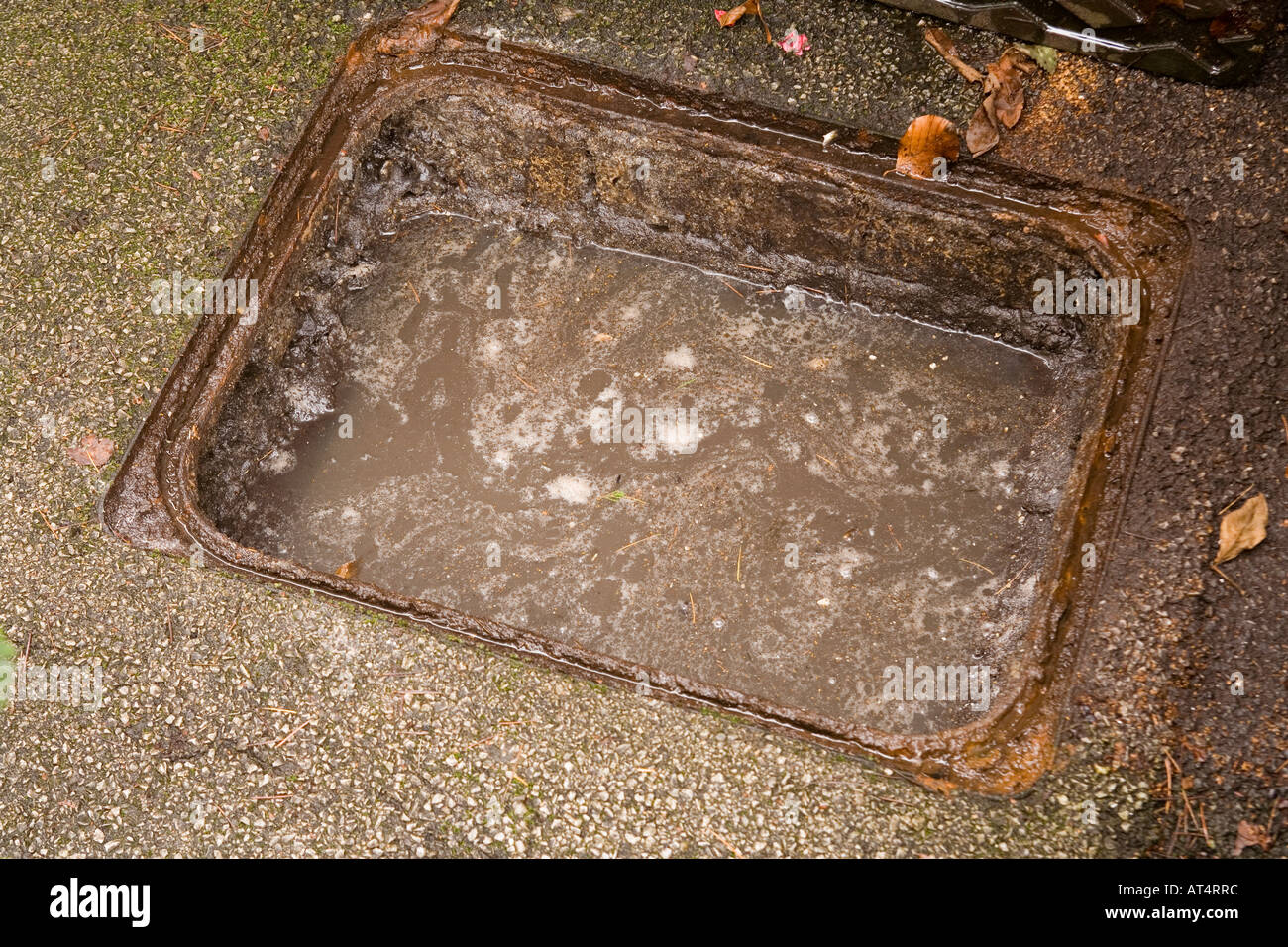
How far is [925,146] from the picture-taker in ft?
9.08

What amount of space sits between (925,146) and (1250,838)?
6.50 feet

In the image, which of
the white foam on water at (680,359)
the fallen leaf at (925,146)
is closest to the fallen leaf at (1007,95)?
the fallen leaf at (925,146)

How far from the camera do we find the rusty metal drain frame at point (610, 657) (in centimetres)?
235

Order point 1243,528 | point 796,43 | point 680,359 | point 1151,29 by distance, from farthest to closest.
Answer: point 680,359 → point 796,43 → point 1151,29 → point 1243,528

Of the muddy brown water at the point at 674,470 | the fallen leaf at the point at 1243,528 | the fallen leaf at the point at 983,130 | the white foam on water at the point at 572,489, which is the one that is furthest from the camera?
the white foam on water at the point at 572,489

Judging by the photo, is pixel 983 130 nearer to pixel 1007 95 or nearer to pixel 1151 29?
pixel 1007 95

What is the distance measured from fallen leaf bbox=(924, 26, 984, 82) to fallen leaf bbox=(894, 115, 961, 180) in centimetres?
17

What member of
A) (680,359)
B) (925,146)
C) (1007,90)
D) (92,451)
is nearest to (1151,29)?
(1007,90)

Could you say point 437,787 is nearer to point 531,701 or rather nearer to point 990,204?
point 531,701

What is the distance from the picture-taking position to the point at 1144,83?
2717mm

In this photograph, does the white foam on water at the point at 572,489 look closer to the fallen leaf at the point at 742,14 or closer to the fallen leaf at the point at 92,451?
the fallen leaf at the point at 92,451

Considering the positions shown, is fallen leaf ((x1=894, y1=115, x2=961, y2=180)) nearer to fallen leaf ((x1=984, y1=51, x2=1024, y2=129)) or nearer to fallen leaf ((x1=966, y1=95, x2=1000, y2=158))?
fallen leaf ((x1=966, y1=95, x2=1000, y2=158))

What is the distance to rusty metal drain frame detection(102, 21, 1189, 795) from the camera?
2.35 meters

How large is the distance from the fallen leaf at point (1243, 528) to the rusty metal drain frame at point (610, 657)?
0.80ft
